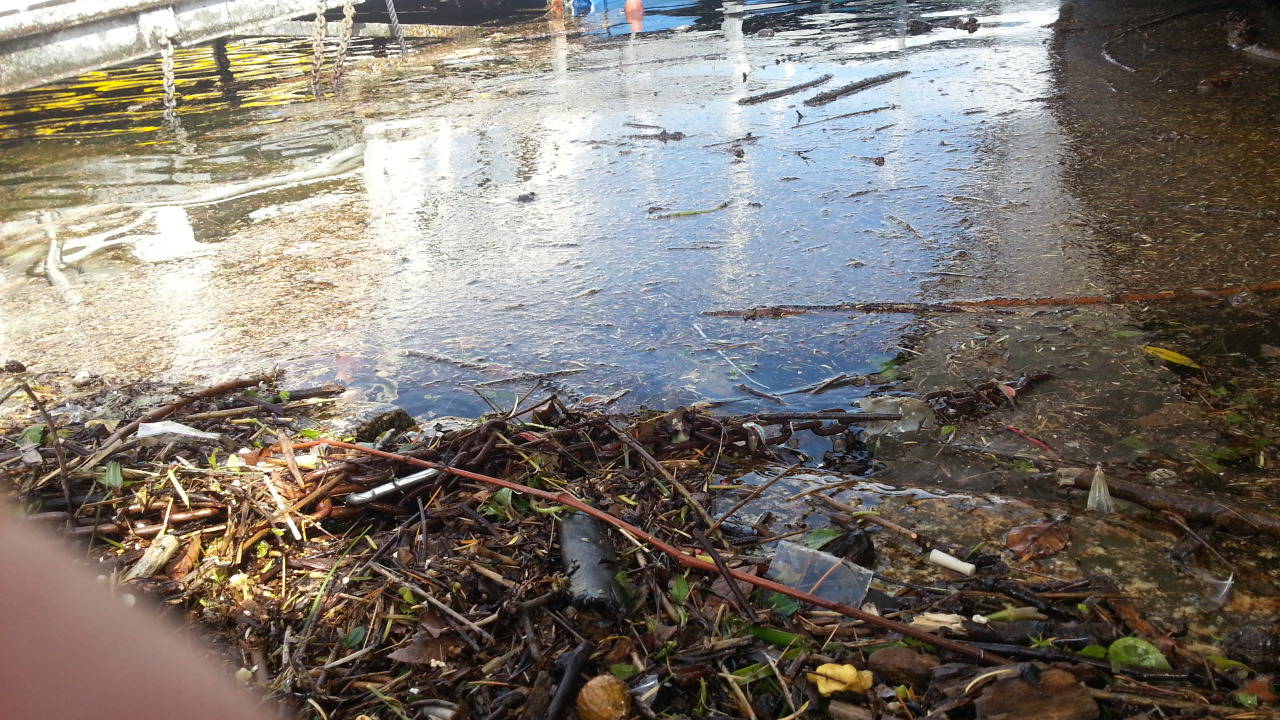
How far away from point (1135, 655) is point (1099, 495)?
0.63m

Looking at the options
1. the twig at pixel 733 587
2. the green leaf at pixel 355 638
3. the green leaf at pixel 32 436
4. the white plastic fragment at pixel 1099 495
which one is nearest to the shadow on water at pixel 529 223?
the green leaf at pixel 32 436

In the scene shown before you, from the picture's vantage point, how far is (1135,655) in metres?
1.70

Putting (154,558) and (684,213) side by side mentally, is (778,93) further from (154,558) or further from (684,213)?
(154,558)

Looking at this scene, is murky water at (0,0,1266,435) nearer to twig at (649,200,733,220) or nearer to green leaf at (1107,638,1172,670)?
twig at (649,200,733,220)

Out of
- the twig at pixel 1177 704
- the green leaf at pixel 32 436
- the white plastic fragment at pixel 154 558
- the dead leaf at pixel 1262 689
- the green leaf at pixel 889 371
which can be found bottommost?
the dead leaf at pixel 1262 689

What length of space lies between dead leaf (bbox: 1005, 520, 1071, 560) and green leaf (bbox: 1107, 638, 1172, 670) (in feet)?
1.18

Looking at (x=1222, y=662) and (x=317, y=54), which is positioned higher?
(x=317, y=54)

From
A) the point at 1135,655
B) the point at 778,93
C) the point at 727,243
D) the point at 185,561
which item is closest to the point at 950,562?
the point at 1135,655

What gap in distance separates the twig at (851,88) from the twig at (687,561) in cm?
536

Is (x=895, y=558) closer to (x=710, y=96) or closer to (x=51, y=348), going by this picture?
(x=51, y=348)

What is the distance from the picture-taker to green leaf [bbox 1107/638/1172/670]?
5.50 ft

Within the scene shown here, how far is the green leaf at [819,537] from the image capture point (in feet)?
7.12

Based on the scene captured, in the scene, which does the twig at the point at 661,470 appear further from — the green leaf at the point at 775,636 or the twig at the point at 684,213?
the twig at the point at 684,213

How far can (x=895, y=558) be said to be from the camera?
6.97ft
